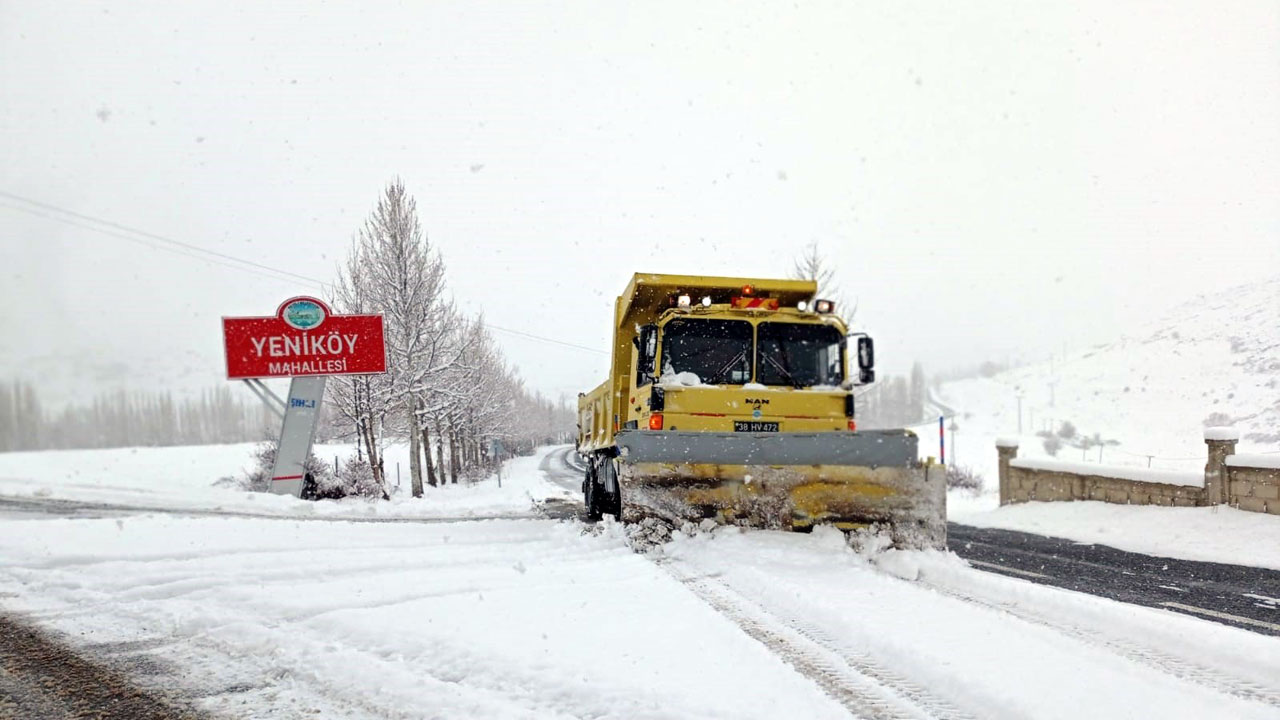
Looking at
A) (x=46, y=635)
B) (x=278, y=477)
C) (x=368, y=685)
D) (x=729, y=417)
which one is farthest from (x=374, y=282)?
(x=368, y=685)

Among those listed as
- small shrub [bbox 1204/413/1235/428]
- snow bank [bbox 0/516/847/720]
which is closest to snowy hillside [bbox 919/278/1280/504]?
small shrub [bbox 1204/413/1235/428]

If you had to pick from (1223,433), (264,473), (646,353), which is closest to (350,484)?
(264,473)

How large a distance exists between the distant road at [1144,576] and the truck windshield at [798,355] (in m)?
2.64

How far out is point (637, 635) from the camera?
420cm

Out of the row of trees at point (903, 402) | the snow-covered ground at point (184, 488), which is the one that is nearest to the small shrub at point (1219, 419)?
the snow-covered ground at point (184, 488)

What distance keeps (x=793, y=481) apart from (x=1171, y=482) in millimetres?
8699

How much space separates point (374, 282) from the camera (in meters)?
23.2

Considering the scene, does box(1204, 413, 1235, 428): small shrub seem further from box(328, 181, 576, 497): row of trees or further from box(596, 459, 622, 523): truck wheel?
box(328, 181, 576, 497): row of trees

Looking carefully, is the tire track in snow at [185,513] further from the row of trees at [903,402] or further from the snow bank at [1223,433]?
Result: the row of trees at [903,402]

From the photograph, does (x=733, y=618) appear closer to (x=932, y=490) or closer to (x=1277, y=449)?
(x=932, y=490)

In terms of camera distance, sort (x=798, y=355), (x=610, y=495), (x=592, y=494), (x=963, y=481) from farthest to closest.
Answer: (x=963, y=481) < (x=592, y=494) < (x=610, y=495) < (x=798, y=355)

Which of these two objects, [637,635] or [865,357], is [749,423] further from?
[637,635]

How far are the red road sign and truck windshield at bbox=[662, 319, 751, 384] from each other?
12179mm

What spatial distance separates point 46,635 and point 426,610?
217 centimetres
